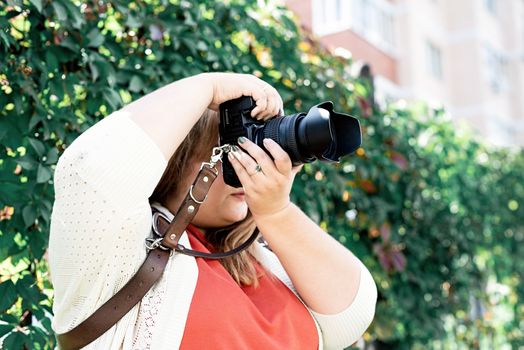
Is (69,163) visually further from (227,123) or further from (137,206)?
(227,123)

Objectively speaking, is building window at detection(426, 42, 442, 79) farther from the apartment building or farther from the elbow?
the elbow

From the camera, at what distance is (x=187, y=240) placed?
1.50 metres

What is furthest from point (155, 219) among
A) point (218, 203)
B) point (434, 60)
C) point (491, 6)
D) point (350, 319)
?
point (491, 6)

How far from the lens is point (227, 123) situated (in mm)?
1527

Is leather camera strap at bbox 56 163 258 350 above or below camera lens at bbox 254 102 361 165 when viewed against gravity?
below

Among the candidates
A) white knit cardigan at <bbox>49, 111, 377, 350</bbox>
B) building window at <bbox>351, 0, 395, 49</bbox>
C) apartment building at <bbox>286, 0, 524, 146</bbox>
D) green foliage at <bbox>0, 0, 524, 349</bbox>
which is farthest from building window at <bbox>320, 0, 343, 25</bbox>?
white knit cardigan at <bbox>49, 111, 377, 350</bbox>

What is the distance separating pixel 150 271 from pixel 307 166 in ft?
4.66

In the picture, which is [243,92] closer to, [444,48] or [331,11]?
[331,11]

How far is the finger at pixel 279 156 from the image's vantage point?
1.38 meters

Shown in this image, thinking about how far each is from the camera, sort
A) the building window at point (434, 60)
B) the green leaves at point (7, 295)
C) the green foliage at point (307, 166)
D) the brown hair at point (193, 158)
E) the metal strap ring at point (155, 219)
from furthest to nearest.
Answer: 1. the building window at point (434, 60)
2. the green foliage at point (307, 166)
3. the green leaves at point (7, 295)
4. the brown hair at point (193, 158)
5. the metal strap ring at point (155, 219)

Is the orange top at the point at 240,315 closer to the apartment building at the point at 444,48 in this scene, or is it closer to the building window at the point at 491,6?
the apartment building at the point at 444,48

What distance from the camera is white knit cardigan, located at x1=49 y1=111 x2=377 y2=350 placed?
131cm

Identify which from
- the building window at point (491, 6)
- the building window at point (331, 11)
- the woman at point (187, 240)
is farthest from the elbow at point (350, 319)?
the building window at point (491, 6)

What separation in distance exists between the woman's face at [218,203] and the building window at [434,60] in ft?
53.8
